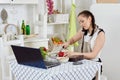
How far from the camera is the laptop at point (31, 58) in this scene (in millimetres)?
2120

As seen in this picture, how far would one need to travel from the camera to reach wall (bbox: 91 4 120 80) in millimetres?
3521

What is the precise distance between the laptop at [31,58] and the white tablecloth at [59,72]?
41 mm

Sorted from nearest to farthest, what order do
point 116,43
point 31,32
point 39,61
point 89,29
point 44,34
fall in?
1. point 39,61
2. point 89,29
3. point 116,43
4. point 44,34
5. point 31,32

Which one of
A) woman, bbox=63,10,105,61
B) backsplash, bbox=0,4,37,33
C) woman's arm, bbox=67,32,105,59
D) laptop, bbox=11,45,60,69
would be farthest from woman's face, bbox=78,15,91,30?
backsplash, bbox=0,4,37,33

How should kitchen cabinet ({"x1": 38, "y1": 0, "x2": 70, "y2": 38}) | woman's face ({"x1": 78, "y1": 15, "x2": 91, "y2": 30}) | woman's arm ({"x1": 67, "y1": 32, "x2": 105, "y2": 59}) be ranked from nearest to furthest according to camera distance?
woman's arm ({"x1": 67, "y1": 32, "x2": 105, "y2": 59}) < woman's face ({"x1": 78, "y1": 15, "x2": 91, "y2": 30}) < kitchen cabinet ({"x1": 38, "y1": 0, "x2": 70, "y2": 38})

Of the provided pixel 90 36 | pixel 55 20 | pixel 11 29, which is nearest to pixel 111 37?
pixel 90 36

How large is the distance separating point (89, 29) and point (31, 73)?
103 centimetres

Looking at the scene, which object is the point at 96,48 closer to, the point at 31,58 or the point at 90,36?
the point at 90,36

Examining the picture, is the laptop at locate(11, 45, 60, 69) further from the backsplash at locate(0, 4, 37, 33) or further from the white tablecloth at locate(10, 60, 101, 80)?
the backsplash at locate(0, 4, 37, 33)

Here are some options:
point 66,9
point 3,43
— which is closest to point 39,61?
point 3,43

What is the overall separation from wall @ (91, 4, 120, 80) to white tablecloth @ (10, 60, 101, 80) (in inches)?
49.9

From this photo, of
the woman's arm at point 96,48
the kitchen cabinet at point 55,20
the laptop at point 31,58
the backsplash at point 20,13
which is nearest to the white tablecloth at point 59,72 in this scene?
the laptop at point 31,58

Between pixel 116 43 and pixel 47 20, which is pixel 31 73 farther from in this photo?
pixel 47 20

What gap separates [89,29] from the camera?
Answer: 9.52 ft
